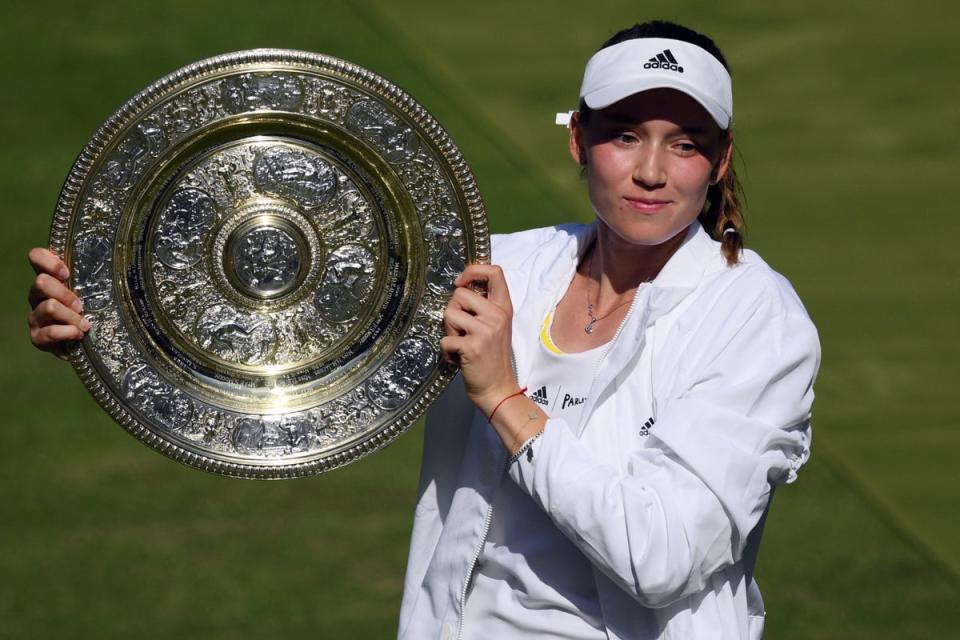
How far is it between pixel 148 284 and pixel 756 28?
7.01 m

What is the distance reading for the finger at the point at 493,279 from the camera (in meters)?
2.85

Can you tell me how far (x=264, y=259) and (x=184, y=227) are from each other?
162 mm

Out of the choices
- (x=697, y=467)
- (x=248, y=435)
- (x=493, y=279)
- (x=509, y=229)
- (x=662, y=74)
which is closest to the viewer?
(x=697, y=467)

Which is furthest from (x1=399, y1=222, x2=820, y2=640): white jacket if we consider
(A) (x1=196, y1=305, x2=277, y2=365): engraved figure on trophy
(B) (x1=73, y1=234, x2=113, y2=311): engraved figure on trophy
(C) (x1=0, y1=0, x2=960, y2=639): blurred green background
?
(C) (x1=0, y1=0, x2=960, y2=639): blurred green background

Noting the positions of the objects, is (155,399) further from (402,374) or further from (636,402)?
(636,402)

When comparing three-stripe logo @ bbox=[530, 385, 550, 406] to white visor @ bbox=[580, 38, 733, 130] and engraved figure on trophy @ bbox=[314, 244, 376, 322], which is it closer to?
engraved figure on trophy @ bbox=[314, 244, 376, 322]

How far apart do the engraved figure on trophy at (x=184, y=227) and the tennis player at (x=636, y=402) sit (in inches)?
20.6

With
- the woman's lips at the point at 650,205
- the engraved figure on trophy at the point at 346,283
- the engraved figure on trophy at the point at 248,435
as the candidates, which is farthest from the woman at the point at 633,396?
the engraved figure on trophy at the point at 248,435

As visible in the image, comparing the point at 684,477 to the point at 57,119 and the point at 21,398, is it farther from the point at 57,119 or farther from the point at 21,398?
the point at 57,119

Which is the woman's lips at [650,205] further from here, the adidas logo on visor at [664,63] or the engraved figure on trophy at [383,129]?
the engraved figure on trophy at [383,129]

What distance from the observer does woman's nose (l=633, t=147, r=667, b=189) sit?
2.75 meters

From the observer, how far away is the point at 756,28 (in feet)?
31.0

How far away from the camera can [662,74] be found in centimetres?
274

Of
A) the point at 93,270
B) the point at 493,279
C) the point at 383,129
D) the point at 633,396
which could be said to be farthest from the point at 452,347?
the point at 93,270
